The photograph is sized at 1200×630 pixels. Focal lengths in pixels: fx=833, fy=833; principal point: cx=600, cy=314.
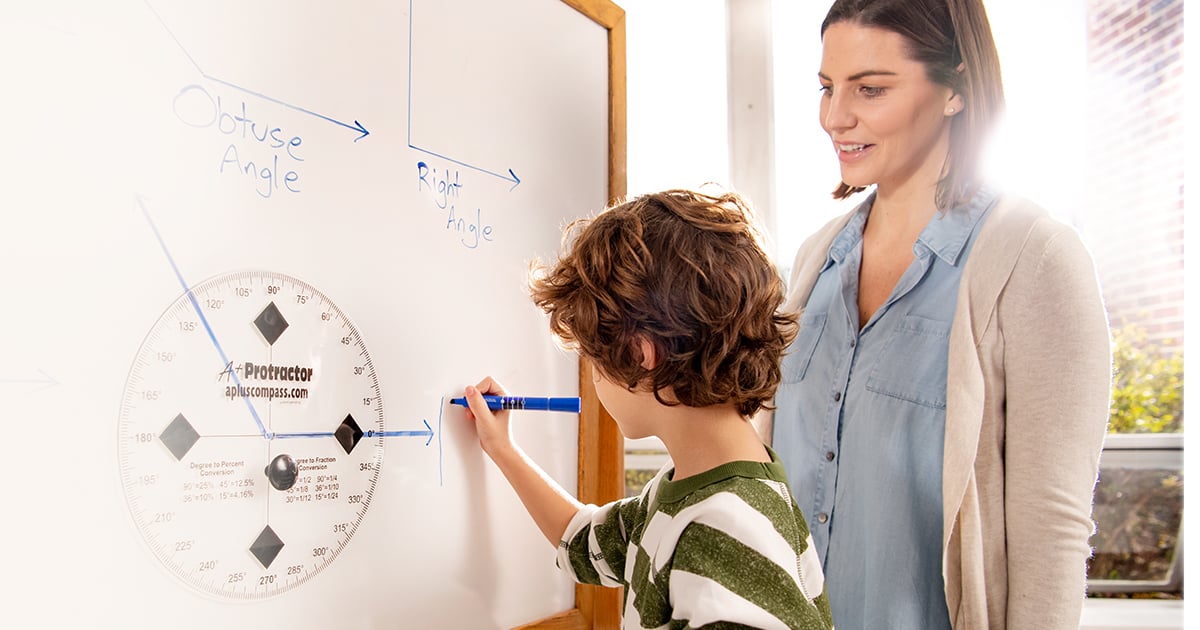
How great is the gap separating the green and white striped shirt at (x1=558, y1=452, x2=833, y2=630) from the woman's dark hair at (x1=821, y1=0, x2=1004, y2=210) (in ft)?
1.64

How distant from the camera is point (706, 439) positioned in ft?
2.90

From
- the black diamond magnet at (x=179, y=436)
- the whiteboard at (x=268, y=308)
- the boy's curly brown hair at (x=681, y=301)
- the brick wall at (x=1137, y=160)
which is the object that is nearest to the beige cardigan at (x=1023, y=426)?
the boy's curly brown hair at (x=681, y=301)

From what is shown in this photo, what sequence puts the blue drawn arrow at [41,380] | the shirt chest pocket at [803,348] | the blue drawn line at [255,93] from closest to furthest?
the blue drawn arrow at [41,380] < the blue drawn line at [255,93] < the shirt chest pocket at [803,348]

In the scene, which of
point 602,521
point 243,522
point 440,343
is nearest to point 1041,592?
point 602,521

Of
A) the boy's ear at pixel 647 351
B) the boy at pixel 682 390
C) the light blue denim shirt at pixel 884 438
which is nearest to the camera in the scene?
the boy at pixel 682 390

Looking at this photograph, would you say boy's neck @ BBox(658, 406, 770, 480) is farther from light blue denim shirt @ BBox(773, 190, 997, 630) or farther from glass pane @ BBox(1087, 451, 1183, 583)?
glass pane @ BBox(1087, 451, 1183, 583)

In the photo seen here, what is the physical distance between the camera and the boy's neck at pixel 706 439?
869 millimetres

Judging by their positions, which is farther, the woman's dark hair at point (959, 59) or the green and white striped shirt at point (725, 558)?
the woman's dark hair at point (959, 59)

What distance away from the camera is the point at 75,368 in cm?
61

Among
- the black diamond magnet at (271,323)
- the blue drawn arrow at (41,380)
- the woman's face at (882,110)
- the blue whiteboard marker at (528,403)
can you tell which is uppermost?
the woman's face at (882,110)

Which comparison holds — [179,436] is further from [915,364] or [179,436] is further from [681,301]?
[915,364]

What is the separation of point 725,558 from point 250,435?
44cm

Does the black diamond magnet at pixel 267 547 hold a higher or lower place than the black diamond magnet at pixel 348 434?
lower

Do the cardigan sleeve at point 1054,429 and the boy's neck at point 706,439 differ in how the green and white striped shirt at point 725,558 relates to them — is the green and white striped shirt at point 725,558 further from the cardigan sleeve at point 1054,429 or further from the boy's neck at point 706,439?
the cardigan sleeve at point 1054,429
